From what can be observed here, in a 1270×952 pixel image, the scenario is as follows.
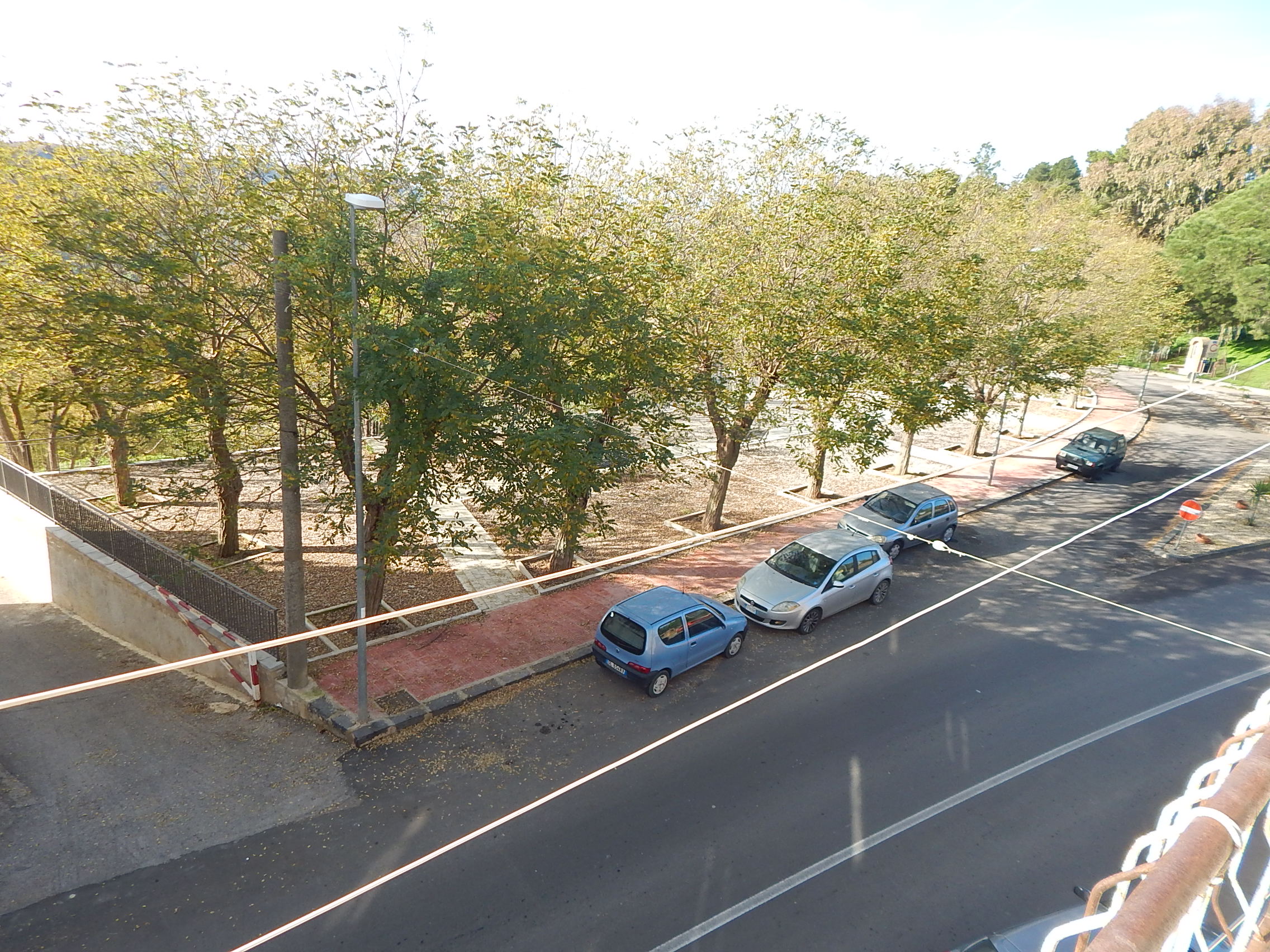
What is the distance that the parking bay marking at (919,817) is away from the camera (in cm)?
787

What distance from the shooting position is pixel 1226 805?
1523 mm

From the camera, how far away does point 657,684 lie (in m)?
12.3

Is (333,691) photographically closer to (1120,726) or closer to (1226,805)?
(1226,805)

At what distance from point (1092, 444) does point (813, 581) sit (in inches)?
779

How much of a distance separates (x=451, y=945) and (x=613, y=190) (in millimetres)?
13657

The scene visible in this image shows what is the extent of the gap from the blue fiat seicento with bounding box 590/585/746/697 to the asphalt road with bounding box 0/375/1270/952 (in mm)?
487

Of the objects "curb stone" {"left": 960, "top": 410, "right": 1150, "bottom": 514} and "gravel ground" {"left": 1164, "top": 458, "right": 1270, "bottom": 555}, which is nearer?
"gravel ground" {"left": 1164, "top": 458, "right": 1270, "bottom": 555}

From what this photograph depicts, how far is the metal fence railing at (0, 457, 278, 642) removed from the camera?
478 inches

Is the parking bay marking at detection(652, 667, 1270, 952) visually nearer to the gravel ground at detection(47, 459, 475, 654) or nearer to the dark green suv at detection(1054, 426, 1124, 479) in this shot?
the gravel ground at detection(47, 459, 475, 654)

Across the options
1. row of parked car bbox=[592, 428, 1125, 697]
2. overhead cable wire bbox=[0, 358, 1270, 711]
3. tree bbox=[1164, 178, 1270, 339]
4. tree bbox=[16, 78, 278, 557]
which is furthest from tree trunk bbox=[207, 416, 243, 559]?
tree bbox=[1164, 178, 1270, 339]

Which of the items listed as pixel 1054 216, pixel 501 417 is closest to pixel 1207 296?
pixel 1054 216

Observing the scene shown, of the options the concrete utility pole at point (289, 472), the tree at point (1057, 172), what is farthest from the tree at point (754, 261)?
the tree at point (1057, 172)

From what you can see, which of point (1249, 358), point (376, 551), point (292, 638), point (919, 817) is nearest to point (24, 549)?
point (376, 551)

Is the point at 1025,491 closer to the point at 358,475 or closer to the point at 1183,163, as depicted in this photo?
the point at 358,475
